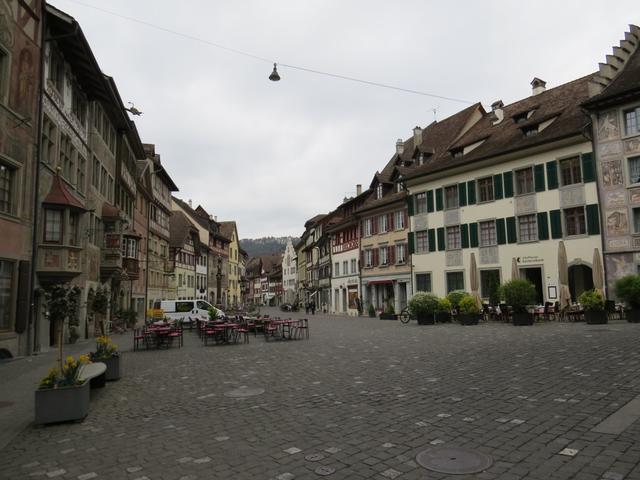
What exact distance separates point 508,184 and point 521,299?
31.0ft

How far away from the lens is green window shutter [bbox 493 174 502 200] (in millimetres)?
30062

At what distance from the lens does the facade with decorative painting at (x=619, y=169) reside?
947 inches

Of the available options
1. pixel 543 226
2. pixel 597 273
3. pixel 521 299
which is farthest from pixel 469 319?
pixel 543 226

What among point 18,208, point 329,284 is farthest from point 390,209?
point 18,208

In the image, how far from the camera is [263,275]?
138375 mm

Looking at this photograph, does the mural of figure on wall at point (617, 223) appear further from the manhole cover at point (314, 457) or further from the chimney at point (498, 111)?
the manhole cover at point (314, 457)

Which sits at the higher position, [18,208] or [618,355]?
[18,208]

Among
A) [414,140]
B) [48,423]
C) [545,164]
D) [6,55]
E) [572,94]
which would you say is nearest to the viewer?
[48,423]

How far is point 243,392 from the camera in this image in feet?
29.1

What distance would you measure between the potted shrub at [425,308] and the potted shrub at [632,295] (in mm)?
8754

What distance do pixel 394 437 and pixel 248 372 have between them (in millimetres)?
6016

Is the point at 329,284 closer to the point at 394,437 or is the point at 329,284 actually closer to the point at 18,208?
the point at 18,208

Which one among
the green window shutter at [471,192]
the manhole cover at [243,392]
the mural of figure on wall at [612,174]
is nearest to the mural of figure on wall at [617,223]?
the mural of figure on wall at [612,174]

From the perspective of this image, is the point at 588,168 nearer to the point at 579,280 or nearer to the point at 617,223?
the point at 617,223
